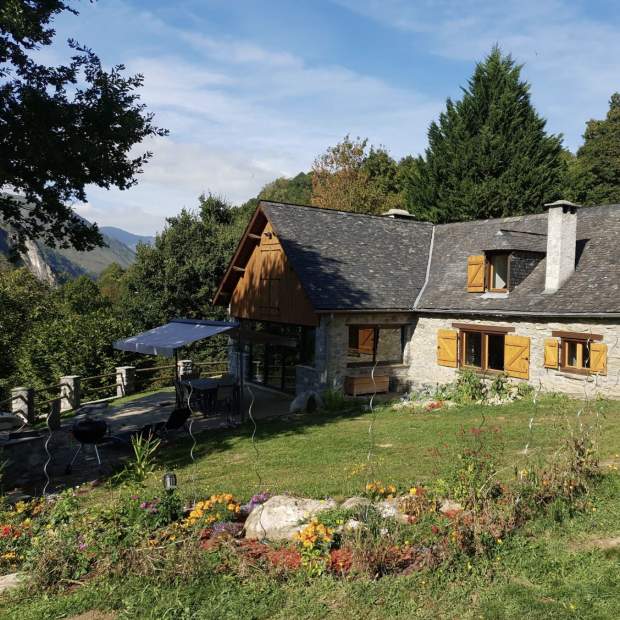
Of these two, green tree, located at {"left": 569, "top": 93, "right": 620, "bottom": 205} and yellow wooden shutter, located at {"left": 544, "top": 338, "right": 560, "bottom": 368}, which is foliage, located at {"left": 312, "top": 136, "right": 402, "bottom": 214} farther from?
yellow wooden shutter, located at {"left": 544, "top": 338, "right": 560, "bottom": 368}

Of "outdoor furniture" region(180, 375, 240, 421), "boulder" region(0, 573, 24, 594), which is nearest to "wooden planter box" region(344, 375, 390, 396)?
"outdoor furniture" region(180, 375, 240, 421)

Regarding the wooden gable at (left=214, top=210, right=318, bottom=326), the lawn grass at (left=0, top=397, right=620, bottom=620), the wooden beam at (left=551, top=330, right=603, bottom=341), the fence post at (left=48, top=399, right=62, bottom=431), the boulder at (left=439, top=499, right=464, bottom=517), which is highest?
the wooden gable at (left=214, top=210, right=318, bottom=326)

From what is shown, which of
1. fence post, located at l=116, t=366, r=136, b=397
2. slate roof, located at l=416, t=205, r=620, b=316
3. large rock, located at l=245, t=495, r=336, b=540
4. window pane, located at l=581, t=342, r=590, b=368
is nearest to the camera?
large rock, located at l=245, t=495, r=336, b=540

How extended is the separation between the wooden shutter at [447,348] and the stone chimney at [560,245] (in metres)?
3.33

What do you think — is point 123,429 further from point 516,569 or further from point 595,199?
point 595,199

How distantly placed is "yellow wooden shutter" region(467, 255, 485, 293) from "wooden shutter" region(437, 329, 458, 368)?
1.64 meters

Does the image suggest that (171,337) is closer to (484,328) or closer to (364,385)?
(364,385)

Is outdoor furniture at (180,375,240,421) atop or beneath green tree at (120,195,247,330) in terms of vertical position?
beneath

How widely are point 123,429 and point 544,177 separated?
2928cm

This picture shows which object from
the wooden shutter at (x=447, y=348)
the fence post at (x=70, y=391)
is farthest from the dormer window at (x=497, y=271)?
the fence post at (x=70, y=391)

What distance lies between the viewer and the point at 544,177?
33344mm

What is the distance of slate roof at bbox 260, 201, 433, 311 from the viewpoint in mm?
18000

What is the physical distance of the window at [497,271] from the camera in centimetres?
1814

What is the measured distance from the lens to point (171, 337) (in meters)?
14.3
